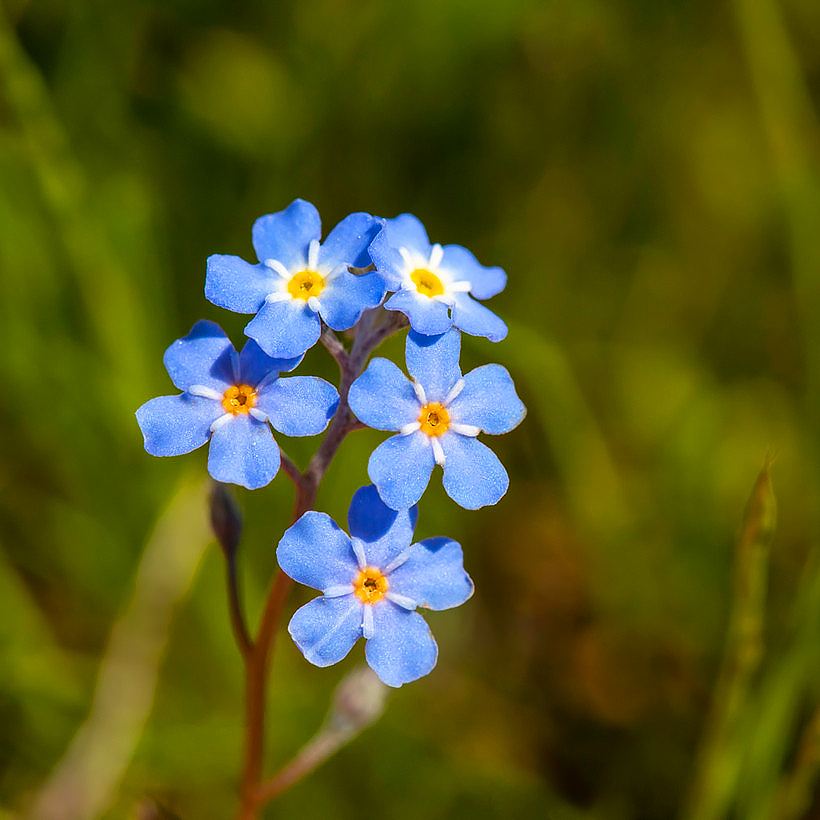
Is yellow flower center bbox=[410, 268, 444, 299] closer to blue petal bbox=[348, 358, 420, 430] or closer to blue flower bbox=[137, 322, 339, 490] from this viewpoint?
blue petal bbox=[348, 358, 420, 430]

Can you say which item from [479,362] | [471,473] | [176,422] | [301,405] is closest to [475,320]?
[471,473]

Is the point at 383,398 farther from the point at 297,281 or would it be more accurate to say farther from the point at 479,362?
the point at 479,362

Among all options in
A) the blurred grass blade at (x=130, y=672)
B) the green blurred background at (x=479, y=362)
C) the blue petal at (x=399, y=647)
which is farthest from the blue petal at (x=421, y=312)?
the blurred grass blade at (x=130, y=672)

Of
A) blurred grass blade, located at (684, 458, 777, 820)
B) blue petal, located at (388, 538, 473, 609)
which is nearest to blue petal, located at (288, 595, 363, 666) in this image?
blue petal, located at (388, 538, 473, 609)

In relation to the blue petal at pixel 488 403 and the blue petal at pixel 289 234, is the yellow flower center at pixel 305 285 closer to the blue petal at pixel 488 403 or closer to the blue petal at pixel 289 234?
the blue petal at pixel 289 234

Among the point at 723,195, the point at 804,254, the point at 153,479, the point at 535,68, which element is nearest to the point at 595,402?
the point at 804,254
